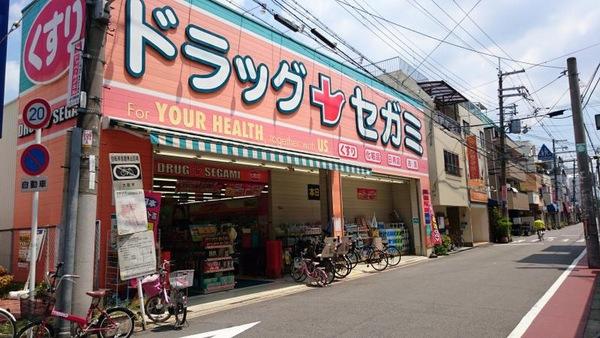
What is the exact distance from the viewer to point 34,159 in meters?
7.64

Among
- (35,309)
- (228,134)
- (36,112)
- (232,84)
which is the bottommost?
(35,309)

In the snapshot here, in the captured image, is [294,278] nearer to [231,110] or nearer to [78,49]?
[231,110]

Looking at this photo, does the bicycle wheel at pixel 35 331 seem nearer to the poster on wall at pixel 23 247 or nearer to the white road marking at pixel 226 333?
the white road marking at pixel 226 333

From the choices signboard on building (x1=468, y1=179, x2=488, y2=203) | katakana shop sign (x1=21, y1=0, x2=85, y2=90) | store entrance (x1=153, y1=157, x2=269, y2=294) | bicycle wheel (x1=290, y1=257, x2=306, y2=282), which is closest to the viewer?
katakana shop sign (x1=21, y1=0, x2=85, y2=90)

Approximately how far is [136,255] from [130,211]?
842 mm

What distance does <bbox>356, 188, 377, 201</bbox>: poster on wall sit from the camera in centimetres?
2269

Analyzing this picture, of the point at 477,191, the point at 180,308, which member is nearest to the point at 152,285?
the point at 180,308

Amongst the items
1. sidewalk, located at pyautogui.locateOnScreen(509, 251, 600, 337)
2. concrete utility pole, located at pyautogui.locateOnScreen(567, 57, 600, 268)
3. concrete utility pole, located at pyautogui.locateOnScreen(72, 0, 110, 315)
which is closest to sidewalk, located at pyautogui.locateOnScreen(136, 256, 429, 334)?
concrete utility pole, located at pyautogui.locateOnScreen(72, 0, 110, 315)

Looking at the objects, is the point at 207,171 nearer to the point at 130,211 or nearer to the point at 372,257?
the point at 130,211

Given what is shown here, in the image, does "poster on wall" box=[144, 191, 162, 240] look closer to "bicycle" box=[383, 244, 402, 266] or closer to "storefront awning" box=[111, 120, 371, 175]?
"storefront awning" box=[111, 120, 371, 175]

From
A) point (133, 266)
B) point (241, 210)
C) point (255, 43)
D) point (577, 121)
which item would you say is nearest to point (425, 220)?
point (577, 121)

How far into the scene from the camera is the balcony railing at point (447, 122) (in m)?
28.0

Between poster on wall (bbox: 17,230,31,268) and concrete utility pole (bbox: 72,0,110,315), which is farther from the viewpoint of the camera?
poster on wall (bbox: 17,230,31,268)

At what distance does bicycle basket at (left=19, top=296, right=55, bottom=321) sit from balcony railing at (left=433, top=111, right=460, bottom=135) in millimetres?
24192
